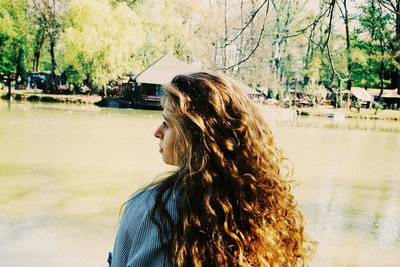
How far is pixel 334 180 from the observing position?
364 inches

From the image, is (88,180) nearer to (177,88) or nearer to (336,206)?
(336,206)

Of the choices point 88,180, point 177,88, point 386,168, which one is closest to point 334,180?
point 386,168

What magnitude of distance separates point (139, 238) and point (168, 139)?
0.30 meters

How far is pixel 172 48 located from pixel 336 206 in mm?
31180

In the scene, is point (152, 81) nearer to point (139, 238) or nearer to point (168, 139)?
point (168, 139)

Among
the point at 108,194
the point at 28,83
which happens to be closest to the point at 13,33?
the point at 28,83

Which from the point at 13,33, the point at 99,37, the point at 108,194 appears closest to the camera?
the point at 108,194

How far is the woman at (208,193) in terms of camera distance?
1113 millimetres

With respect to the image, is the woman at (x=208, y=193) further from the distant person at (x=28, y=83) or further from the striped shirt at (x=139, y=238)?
the distant person at (x=28, y=83)

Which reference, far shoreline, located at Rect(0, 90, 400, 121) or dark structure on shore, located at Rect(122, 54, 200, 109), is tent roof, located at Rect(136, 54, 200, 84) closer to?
dark structure on shore, located at Rect(122, 54, 200, 109)

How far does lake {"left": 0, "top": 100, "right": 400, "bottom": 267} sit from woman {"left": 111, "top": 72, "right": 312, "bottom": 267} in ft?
1.33

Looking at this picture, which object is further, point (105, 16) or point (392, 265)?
point (105, 16)

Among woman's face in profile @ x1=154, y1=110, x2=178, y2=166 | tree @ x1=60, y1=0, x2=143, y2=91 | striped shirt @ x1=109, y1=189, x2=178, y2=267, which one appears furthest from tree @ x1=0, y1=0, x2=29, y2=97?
striped shirt @ x1=109, y1=189, x2=178, y2=267

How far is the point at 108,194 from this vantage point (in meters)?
7.19
